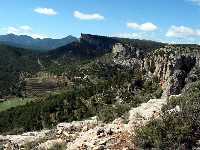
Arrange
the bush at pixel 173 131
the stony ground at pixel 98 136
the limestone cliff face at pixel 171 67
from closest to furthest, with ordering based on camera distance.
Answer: the bush at pixel 173 131 < the stony ground at pixel 98 136 < the limestone cliff face at pixel 171 67

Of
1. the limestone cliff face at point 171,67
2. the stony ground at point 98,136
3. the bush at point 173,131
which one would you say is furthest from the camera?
the limestone cliff face at point 171,67

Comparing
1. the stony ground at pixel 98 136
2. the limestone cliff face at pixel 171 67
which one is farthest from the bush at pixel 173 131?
the limestone cliff face at pixel 171 67

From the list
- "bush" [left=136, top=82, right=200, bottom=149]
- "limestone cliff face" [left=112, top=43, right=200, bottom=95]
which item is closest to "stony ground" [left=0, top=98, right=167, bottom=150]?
"bush" [left=136, top=82, right=200, bottom=149]

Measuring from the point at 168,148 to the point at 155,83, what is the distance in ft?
311

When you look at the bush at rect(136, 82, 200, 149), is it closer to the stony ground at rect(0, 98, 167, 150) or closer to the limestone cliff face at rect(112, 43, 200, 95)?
the stony ground at rect(0, 98, 167, 150)

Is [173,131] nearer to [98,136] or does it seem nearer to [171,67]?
[98,136]

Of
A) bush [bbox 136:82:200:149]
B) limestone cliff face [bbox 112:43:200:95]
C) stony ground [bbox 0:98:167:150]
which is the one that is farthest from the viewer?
limestone cliff face [bbox 112:43:200:95]

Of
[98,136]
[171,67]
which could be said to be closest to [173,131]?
[98,136]

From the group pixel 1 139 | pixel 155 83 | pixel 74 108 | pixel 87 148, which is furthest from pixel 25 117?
pixel 87 148

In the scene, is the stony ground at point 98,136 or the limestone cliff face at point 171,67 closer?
the stony ground at point 98,136

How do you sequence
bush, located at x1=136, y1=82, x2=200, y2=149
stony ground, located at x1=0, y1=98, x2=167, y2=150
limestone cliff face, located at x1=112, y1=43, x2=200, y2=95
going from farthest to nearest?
limestone cliff face, located at x1=112, y1=43, x2=200, y2=95 < stony ground, located at x1=0, y1=98, x2=167, y2=150 < bush, located at x1=136, y1=82, x2=200, y2=149

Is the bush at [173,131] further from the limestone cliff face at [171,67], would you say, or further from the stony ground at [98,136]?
the limestone cliff face at [171,67]

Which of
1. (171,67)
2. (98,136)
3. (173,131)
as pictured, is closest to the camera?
(173,131)

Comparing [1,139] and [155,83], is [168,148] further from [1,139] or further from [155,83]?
[155,83]
